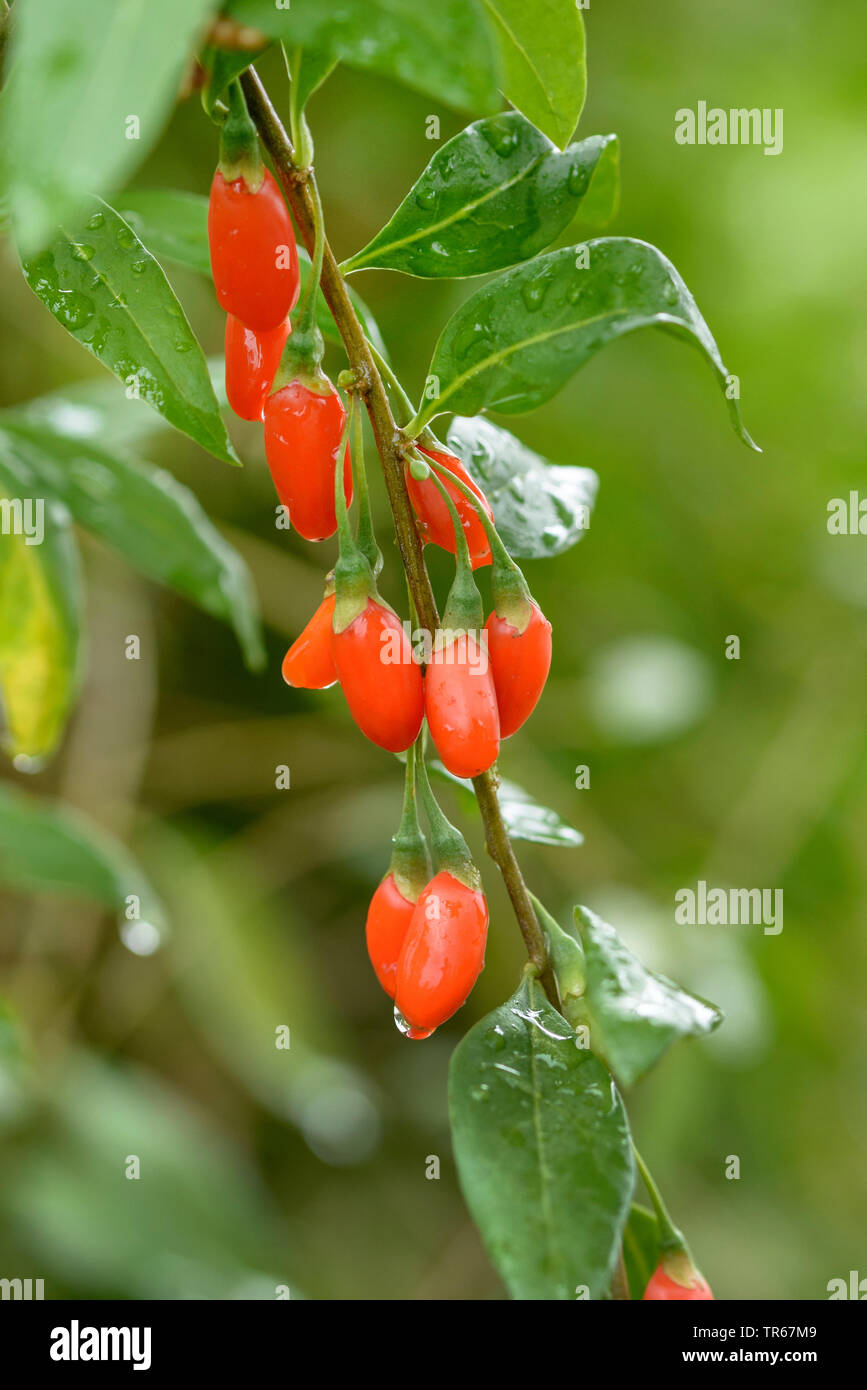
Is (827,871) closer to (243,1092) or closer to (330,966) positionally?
(330,966)

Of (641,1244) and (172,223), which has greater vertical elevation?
(172,223)

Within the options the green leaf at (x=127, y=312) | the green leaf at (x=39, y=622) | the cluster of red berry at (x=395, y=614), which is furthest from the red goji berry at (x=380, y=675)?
the green leaf at (x=39, y=622)

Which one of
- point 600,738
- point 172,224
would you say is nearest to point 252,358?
point 172,224

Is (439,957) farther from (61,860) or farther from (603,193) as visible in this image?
(61,860)

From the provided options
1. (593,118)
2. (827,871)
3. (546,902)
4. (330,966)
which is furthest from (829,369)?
(330,966)

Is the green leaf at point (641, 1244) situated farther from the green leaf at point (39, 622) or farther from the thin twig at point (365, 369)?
the green leaf at point (39, 622)

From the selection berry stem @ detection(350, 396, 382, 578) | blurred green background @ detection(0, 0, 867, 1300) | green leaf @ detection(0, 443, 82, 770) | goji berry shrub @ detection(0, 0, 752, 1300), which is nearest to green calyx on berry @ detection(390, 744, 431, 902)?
goji berry shrub @ detection(0, 0, 752, 1300)
